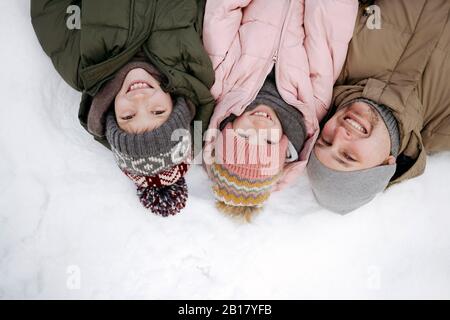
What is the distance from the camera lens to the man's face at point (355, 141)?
152cm

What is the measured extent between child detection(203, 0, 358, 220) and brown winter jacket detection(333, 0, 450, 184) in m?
0.08

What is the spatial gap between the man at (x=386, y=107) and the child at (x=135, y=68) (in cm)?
51

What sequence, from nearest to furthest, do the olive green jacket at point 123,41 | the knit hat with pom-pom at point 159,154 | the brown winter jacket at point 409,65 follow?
the knit hat with pom-pom at point 159,154 → the olive green jacket at point 123,41 → the brown winter jacket at point 409,65

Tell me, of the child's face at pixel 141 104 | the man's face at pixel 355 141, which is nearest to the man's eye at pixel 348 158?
the man's face at pixel 355 141

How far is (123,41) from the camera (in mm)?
1507

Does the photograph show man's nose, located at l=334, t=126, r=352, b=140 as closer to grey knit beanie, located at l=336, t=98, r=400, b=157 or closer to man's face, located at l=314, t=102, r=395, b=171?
man's face, located at l=314, t=102, r=395, b=171

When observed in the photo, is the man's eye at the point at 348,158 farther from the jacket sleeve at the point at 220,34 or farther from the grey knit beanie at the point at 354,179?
the jacket sleeve at the point at 220,34

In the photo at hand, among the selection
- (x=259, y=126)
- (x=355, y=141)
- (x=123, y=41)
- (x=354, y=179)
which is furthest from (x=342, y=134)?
(x=123, y=41)

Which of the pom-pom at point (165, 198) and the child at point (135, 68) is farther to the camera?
the pom-pom at point (165, 198)

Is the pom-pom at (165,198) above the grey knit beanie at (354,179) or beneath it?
beneath

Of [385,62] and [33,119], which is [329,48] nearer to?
[385,62]

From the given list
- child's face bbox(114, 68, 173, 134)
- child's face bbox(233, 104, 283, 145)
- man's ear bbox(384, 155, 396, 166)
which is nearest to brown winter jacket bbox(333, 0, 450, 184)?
man's ear bbox(384, 155, 396, 166)

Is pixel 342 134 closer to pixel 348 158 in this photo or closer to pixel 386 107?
pixel 348 158
